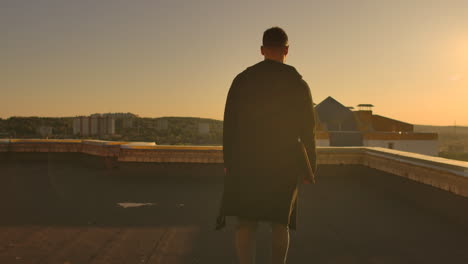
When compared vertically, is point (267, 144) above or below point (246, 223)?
above

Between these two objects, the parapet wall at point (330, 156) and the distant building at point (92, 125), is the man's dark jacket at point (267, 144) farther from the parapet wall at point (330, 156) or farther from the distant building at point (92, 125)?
the distant building at point (92, 125)

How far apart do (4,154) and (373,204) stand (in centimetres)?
1030

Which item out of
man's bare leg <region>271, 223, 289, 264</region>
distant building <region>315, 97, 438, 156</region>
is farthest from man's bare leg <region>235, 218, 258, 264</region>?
distant building <region>315, 97, 438, 156</region>

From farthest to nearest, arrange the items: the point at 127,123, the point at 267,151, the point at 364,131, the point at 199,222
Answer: the point at 127,123, the point at 364,131, the point at 199,222, the point at 267,151

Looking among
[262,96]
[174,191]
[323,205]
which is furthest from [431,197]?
[174,191]

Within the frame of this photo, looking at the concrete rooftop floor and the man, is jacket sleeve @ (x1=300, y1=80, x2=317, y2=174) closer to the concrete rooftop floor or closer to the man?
the man

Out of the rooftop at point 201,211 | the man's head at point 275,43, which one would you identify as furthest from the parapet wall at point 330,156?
the man's head at point 275,43

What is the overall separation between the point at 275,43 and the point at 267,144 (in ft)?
2.58

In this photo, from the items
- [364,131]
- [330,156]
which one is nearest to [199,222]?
[330,156]

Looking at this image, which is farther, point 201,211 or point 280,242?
point 201,211

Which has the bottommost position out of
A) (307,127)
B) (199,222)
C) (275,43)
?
(199,222)

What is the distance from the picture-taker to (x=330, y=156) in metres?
7.73

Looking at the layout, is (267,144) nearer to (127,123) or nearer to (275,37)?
(275,37)

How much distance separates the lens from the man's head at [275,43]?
2668mm
